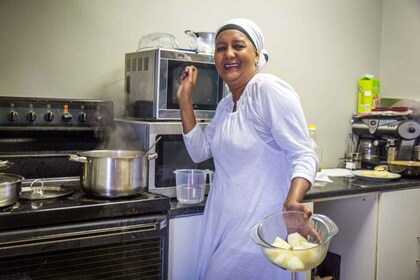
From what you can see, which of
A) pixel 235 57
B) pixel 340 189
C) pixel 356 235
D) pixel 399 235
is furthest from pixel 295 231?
pixel 399 235

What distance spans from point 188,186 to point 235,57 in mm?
610

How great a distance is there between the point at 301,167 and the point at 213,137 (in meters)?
0.43

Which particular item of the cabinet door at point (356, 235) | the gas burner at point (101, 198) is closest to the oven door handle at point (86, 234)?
the gas burner at point (101, 198)

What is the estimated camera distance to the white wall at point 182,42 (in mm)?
2100

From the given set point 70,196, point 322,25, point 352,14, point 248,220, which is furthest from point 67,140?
point 352,14

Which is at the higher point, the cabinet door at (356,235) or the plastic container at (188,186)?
the plastic container at (188,186)

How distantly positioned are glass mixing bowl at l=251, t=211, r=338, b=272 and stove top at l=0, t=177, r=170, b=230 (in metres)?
0.43

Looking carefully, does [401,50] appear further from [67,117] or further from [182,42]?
[67,117]

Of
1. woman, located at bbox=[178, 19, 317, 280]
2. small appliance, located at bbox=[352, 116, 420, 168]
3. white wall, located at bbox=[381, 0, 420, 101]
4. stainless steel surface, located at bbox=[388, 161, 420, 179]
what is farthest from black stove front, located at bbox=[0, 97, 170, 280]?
white wall, located at bbox=[381, 0, 420, 101]

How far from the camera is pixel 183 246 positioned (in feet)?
5.91

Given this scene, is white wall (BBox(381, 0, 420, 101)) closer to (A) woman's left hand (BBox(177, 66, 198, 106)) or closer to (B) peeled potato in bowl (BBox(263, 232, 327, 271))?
(A) woman's left hand (BBox(177, 66, 198, 106))

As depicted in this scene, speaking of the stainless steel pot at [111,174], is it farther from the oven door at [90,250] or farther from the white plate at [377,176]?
the white plate at [377,176]

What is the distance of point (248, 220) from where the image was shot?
161 cm

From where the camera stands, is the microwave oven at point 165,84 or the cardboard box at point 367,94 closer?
the microwave oven at point 165,84
